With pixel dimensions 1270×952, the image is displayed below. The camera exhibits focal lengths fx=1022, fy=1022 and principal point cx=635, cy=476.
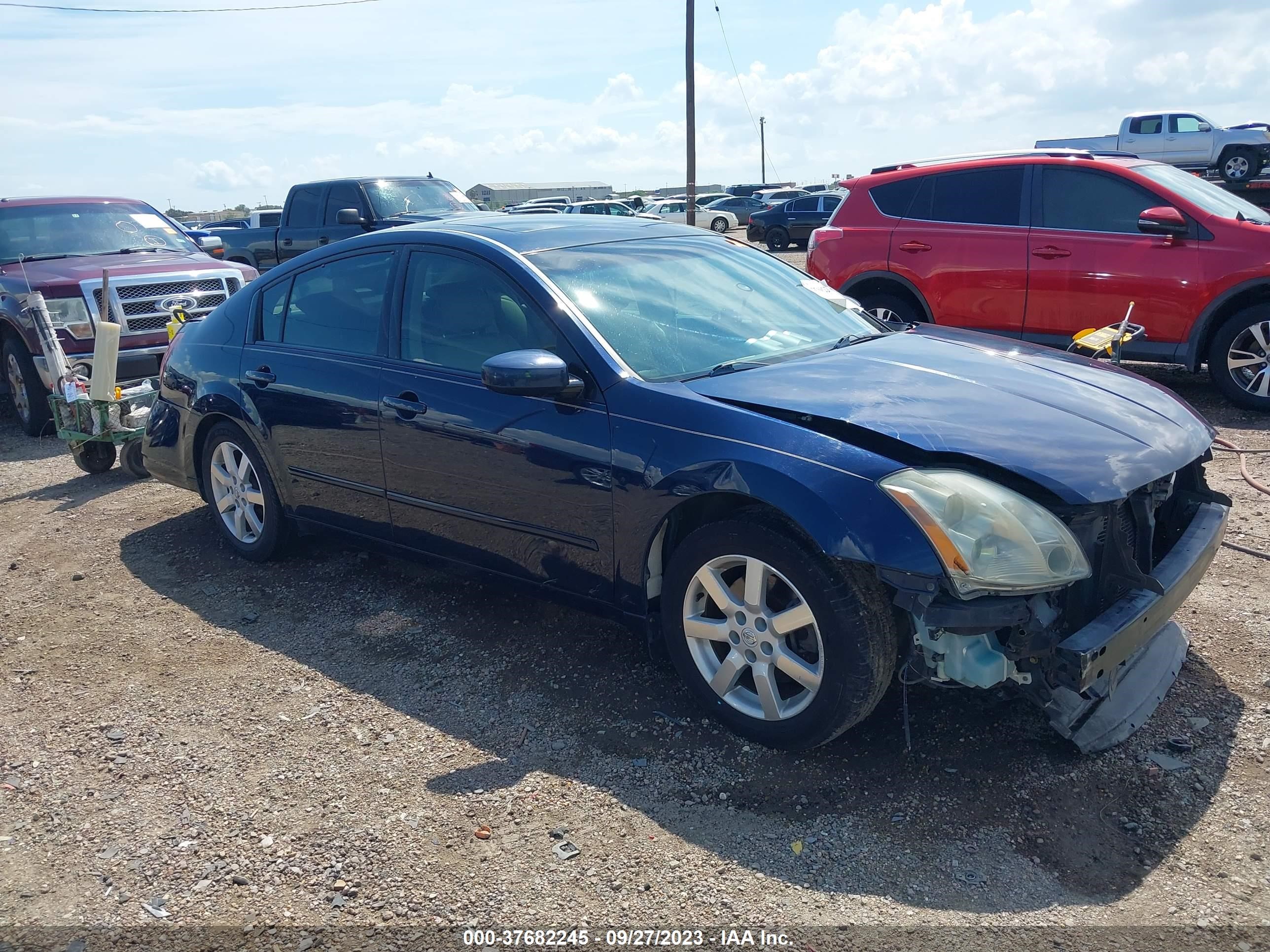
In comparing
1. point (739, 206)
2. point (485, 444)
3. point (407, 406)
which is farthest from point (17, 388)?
point (739, 206)

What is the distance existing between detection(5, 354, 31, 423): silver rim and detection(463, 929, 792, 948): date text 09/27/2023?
790cm

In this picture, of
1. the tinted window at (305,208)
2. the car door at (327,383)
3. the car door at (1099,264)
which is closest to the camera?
the car door at (327,383)

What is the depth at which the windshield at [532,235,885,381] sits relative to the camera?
12.4 ft

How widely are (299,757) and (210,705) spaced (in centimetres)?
62

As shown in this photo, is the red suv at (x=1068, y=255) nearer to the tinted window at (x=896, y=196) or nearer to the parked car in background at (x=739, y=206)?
the tinted window at (x=896, y=196)

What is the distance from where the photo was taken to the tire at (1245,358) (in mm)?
7219

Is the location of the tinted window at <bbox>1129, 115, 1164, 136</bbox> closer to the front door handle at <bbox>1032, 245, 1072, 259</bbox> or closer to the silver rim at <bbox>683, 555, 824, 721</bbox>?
the front door handle at <bbox>1032, 245, 1072, 259</bbox>

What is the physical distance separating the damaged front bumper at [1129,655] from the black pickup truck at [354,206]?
1006 centimetres

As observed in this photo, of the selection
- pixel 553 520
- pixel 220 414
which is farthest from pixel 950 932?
pixel 220 414

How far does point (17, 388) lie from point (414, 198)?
5.82m

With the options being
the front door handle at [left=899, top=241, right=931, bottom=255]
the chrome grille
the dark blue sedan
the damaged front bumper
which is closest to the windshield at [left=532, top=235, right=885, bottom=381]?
the dark blue sedan

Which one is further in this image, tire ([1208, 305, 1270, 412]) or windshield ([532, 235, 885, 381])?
tire ([1208, 305, 1270, 412])

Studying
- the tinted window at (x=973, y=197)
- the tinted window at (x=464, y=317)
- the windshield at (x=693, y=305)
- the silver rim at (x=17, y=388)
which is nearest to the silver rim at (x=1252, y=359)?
the tinted window at (x=973, y=197)

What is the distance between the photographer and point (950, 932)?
251cm
